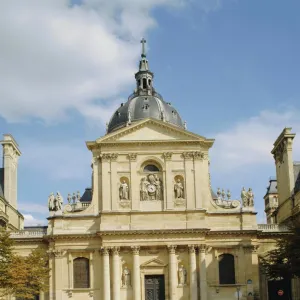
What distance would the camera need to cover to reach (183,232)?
6009 centimetres

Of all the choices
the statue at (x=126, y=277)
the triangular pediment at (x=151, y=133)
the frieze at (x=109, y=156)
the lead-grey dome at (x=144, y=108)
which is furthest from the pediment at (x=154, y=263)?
the lead-grey dome at (x=144, y=108)

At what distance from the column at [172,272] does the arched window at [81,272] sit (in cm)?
714

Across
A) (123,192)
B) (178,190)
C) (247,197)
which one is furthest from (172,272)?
(247,197)

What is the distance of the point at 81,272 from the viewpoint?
61.2 m

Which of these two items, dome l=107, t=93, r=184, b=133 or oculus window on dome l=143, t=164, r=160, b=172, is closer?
oculus window on dome l=143, t=164, r=160, b=172

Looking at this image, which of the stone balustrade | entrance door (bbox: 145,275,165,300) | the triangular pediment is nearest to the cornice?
entrance door (bbox: 145,275,165,300)

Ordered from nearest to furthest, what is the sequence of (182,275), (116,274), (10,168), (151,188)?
(116,274) → (182,275) → (151,188) → (10,168)

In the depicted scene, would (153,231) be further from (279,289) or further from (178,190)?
(279,289)

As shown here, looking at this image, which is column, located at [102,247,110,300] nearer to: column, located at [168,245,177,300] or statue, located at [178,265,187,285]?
column, located at [168,245,177,300]

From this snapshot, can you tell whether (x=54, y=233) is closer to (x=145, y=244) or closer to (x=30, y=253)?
(x=30, y=253)

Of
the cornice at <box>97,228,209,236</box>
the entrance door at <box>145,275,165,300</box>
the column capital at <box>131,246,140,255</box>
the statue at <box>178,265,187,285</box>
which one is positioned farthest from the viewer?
the entrance door at <box>145,275,165,300</box>

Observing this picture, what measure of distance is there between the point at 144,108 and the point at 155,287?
2239cm

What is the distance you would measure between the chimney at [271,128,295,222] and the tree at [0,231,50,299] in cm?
2358

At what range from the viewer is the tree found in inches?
2031
